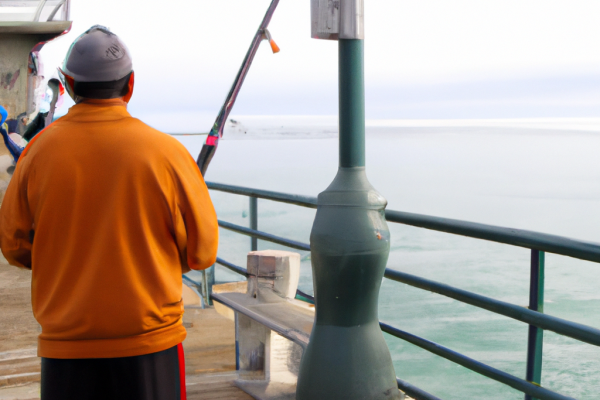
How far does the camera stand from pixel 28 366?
4.01 meters

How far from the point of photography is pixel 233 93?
461 cm

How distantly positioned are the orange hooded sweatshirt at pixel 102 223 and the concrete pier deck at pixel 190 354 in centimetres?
182

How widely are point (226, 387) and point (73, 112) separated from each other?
2.26 m

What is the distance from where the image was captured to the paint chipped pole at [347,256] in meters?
2.66

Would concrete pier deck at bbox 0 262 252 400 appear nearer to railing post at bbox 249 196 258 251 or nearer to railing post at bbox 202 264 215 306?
railing post at bbox 202 264 215 306

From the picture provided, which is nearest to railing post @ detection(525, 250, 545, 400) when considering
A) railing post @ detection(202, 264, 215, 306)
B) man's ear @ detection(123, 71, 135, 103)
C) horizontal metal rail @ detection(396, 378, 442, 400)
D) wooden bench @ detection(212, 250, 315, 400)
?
horizontal metal rail @ detection(396, 378, 442, 400)

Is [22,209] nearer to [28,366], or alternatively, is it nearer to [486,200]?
[28,366]

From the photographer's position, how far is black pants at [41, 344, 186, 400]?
1867 mm

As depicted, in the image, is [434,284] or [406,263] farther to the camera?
[406,263]

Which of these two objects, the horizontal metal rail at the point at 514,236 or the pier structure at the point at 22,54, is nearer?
the horizontal metal rail at the point at 514,236

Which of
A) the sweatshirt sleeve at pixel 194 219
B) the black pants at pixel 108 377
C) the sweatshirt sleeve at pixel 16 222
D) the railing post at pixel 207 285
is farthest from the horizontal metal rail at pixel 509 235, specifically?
the railing post at pixel 207 285

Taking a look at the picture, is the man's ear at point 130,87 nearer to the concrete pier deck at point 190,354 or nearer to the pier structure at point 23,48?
the concrete pier deck at point 190,354

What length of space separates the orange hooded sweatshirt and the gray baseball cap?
8cm

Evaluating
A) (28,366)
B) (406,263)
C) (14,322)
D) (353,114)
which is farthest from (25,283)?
(406,263)
